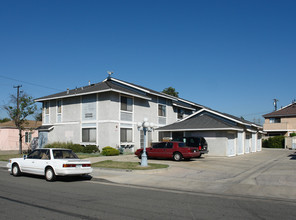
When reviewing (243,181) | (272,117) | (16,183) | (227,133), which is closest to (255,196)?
(243,181)

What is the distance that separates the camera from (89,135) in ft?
90.4

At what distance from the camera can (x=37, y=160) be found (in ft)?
43.7

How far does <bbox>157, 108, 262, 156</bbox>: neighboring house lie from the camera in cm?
2600

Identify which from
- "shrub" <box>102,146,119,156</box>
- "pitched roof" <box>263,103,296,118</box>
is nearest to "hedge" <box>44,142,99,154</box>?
"shrub" <box>102,146,119,156</box>

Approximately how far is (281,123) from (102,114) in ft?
125

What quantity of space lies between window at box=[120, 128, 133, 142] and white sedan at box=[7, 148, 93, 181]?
45.2 feet

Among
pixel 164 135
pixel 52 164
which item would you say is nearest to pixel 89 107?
pixel 164 135

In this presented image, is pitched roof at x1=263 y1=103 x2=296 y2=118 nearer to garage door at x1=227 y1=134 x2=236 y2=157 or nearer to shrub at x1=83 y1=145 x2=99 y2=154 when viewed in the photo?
garage door at x1=227 y1=134 x2=236 y2=157

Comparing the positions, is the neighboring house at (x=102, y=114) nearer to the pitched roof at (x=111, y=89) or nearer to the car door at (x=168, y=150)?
the pitched roof at (x=111, y=89)

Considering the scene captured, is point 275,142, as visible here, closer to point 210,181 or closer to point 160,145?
point 160,145

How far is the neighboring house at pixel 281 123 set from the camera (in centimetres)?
5169

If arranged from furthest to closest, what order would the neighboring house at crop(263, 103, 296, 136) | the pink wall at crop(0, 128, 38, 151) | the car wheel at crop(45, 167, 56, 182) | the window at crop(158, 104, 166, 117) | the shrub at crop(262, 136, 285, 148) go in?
the neighboring house at crop(263, 103, 296, 136)
the shrub at crop(262, 136, 285, 148)
the pink wall at crop(0, 128, 38, 151)
the window at crop(158, 104, 166, 117)
the car wheel at crop(45, 167, 56, 182)

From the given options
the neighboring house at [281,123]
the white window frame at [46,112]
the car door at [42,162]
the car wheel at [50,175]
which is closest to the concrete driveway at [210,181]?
the car wheel at [50,175]

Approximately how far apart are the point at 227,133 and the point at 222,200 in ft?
57.7
